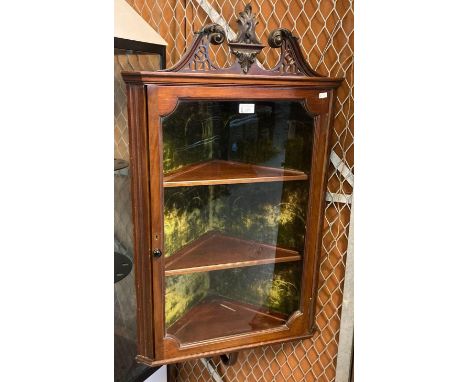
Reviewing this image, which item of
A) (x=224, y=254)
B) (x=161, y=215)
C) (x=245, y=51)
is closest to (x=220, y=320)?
(x=224, y=254)

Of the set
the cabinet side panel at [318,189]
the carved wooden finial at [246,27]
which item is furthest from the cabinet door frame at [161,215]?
the carved wooden finial at [246,27]

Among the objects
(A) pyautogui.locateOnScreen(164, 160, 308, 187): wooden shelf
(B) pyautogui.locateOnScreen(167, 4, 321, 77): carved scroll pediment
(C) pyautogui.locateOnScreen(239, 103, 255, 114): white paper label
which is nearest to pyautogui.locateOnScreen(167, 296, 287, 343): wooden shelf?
(A) pyautogui.locateOnScreen(164, 160, 308, 187): wooden shelf

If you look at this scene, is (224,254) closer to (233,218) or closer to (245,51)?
(233,218)

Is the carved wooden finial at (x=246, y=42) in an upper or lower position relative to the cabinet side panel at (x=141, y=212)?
upper

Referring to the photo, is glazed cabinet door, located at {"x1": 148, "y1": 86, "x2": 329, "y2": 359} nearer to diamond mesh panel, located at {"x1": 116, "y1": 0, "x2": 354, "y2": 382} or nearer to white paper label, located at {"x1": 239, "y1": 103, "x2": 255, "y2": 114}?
white paper label, located at {"x1": 239, "y1": 103, "x2": 255, "y2": 114}

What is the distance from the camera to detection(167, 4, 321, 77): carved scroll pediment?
962 millimetres

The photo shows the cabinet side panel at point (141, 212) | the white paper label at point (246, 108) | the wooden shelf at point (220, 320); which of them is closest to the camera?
the cabinet side panel at point (141, 212)

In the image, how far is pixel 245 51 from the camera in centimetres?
100

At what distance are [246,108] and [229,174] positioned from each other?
18 centimetres

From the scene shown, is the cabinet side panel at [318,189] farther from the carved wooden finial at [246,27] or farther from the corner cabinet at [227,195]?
the carved wooden finial at [246,27]

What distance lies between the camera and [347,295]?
1258mm

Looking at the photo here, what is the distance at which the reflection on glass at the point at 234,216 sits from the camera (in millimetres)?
1096

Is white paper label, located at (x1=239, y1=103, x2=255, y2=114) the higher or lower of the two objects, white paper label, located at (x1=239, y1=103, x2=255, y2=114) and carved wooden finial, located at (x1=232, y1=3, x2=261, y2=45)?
the lower
